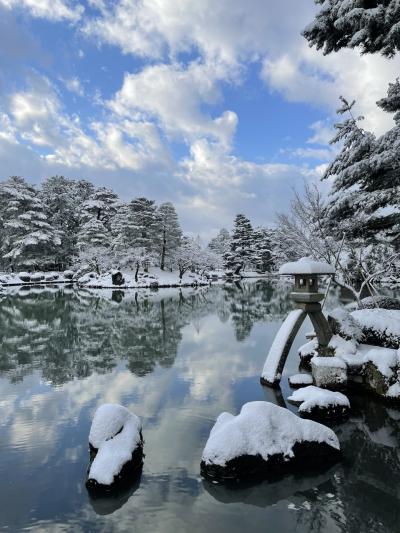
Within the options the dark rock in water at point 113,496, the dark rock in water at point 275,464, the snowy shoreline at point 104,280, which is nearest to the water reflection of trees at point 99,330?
the dark rock in water at point 113,496

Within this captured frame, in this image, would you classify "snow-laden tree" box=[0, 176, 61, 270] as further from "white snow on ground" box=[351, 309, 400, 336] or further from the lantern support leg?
"white snow on ground" box=[351, 309, 400, 336]

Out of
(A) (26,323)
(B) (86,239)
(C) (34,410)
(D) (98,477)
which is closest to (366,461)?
(D) (98,477)

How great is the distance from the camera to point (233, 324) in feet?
49.5

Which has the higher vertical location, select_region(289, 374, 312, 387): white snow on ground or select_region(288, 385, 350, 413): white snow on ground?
select_region(289, 374, 312, 387): white snow on ground

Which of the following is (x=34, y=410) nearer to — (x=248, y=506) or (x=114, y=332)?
(x=248, y=506)

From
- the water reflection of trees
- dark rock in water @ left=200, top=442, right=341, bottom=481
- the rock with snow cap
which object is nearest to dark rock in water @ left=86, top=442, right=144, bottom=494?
the rock with snow cap

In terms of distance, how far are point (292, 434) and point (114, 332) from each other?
32.2 ft

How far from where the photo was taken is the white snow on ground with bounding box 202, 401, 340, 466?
4289 mm

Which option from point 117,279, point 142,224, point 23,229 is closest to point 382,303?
point 117,279

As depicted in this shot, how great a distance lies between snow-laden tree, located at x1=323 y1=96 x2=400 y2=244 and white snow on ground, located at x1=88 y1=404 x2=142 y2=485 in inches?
245

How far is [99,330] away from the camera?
13727 millimetres

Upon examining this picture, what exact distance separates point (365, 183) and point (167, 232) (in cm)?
3496

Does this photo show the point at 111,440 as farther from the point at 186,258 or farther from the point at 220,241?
the point at 220,241

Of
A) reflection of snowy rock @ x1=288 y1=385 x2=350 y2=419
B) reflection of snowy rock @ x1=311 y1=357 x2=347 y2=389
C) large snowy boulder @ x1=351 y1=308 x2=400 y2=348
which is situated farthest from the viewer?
large snowy boulder @ x1=351 y1=308 x2=400 y2=348
